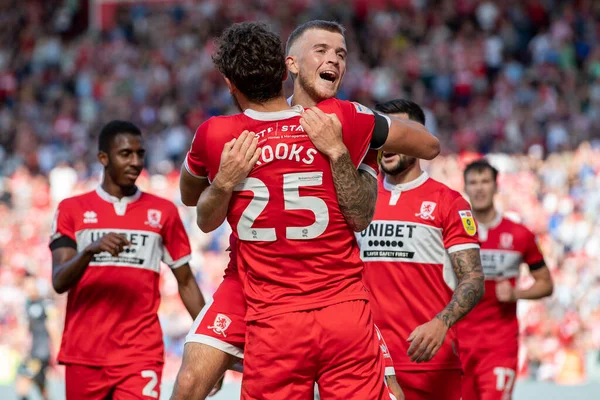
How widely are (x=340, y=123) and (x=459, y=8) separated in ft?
54.1

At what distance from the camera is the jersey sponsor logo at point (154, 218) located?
6.61 meters

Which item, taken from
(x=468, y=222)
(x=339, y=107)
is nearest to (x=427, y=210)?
(x=468, y=222)

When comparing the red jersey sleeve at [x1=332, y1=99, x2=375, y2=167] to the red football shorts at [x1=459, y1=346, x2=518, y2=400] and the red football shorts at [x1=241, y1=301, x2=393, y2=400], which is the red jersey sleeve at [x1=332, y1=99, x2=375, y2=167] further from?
the red football shorts at [x1=459, y1=346, x2=518, y2=400]

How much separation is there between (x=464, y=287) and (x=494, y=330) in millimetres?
2209

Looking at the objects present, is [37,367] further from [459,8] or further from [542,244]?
[459,8]

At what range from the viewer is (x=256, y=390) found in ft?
14.5

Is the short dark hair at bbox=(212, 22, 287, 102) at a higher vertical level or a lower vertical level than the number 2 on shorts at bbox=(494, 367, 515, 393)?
higher

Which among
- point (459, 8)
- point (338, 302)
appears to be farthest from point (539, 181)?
point (338, 302)

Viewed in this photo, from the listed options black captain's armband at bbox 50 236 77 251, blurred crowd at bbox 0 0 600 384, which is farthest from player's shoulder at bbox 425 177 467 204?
blurred crowd at bbox 0 0 600 384

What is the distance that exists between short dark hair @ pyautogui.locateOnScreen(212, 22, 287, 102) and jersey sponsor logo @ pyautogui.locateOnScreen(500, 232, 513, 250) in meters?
4.05

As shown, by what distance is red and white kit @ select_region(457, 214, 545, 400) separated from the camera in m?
7.41

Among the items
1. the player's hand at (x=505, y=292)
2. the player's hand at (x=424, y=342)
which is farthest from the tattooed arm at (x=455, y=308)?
the player's hand at (x=505, y=292)

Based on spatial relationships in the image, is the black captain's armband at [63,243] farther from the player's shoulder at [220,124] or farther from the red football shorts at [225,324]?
the player's shoulder at [220,124]

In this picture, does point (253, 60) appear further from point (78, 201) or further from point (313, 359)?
point (78, 201)
